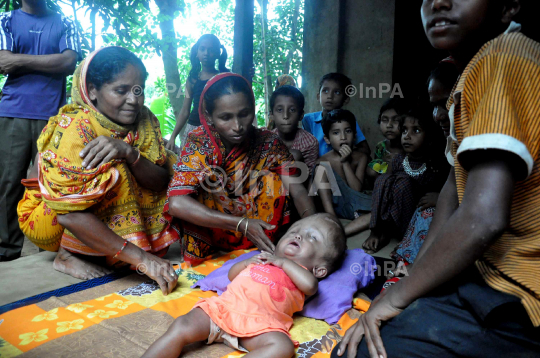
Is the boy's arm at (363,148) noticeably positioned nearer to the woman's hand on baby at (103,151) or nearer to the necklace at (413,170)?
the necklace at (413,170)

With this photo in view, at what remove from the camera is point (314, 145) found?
3.98 meters

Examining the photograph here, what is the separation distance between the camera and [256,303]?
1.65 m

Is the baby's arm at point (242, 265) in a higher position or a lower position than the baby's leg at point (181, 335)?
higher

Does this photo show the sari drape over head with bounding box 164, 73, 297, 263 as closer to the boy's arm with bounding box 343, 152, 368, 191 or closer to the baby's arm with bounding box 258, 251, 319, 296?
the baby's arm with bounding box 258, 251, 319, 296

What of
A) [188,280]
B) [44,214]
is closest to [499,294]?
[188,280]

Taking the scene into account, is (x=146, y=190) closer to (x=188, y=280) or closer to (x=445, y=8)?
(x=188, y=280)

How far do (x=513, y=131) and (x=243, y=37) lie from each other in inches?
132

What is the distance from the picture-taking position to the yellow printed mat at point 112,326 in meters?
1.58

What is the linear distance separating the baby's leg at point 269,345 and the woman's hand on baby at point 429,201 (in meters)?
1.46

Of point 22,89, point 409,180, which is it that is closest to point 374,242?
point 409,180

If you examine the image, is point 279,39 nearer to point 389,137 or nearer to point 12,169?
point 389,137
